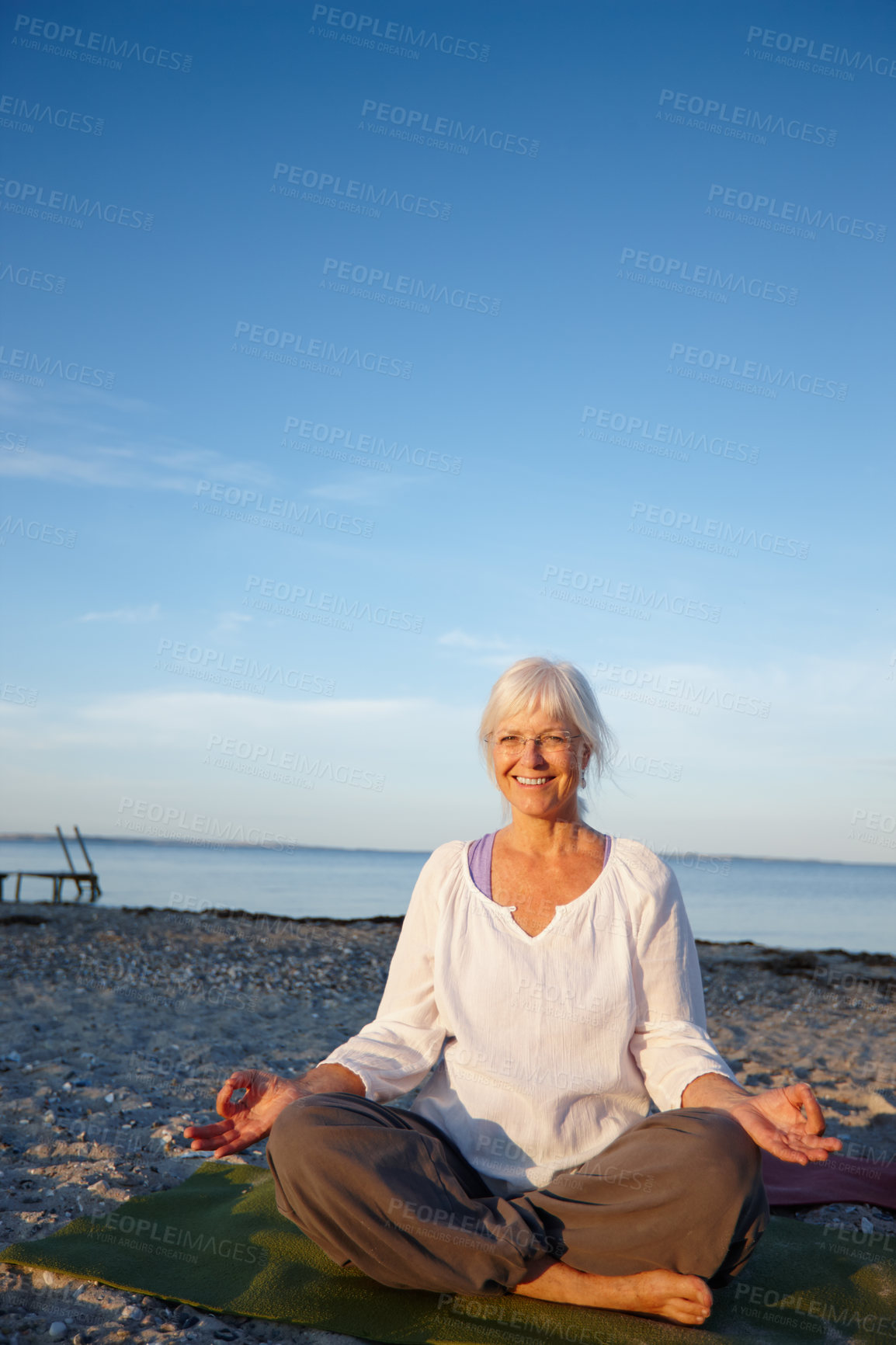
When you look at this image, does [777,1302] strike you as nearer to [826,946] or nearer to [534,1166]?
[534,1166]

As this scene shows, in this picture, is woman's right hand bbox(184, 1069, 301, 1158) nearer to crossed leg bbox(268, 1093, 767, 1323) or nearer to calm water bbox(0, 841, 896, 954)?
crossed leg bbox(268, 1093, 767, 1323)

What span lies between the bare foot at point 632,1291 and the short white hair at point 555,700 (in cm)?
149

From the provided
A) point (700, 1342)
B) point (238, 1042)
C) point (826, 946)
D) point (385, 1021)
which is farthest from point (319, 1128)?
point (826, 946)

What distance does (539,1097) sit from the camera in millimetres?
2881

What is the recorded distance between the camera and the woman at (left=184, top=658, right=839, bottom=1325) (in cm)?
265

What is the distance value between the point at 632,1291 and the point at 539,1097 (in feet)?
1.90

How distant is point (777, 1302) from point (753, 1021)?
5.26 metres

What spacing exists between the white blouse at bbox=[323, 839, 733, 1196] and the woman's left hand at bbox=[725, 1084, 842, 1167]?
0.22m

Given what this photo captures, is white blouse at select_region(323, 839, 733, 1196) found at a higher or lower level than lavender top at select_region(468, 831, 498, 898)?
lower

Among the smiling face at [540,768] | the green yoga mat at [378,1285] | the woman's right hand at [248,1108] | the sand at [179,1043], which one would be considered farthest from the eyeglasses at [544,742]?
the sand at [179,1043]

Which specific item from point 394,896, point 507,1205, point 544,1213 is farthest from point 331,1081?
point 394,896

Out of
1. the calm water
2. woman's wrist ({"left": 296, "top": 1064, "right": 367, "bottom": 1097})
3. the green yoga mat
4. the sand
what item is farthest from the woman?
the calm water

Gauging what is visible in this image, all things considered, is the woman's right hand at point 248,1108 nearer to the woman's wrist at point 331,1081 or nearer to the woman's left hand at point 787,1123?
the woman's wrist at point 331,1081

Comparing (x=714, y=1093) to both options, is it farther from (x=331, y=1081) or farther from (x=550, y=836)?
(x=331, y=1081)
